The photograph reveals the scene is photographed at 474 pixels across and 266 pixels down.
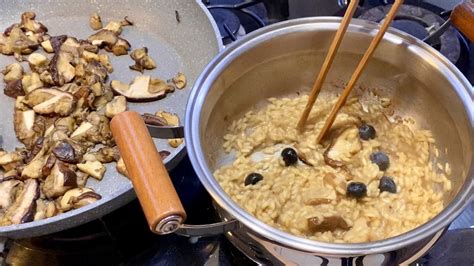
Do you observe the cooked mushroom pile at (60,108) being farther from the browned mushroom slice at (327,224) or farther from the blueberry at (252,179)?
the browned mushroom slice at (327,224)

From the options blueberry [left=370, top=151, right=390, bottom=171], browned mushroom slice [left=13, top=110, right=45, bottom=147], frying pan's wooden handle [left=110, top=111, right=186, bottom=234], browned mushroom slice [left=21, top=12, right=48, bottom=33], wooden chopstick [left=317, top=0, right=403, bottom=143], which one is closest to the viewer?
frying pan's wooden handle [left=110, top=111, right=186, bottom=234]

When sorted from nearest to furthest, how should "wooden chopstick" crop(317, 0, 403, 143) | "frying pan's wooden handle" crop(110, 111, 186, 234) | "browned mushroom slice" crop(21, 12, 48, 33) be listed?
"frying pan's wooden handle" crop(110, 111, 186, 234), "wooden chopstick" crop(317, 0, 403, 143), "browned mushroom slice" crop(21, 12, 48, 33)

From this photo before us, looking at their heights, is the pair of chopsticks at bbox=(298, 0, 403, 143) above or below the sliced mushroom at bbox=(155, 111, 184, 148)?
above

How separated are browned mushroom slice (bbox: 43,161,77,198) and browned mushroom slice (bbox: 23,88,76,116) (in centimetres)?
17

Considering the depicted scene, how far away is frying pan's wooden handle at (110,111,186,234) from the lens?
639mm

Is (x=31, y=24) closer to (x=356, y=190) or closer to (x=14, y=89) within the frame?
(x=14, y=89)

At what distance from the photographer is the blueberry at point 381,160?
0.90 m

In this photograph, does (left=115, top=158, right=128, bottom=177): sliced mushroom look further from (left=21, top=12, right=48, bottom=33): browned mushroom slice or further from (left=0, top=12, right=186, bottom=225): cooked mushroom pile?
(left=21, top=12, right=48, bottom=33): browned mushroom slice

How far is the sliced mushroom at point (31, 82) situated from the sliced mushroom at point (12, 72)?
0.02 metres

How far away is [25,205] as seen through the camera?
3.34ft

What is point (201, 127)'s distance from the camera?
0.81 m

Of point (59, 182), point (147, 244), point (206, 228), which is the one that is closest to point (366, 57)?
point (206, 228)

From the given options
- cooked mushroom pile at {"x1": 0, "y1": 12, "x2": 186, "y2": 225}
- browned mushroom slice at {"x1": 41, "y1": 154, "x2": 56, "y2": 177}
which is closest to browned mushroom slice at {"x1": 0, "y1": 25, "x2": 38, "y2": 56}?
cooked mushroom pile at {"x1": 0, "y1": 12, "x2": 186, "y2": 225}

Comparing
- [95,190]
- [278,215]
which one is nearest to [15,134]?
[95,190]
